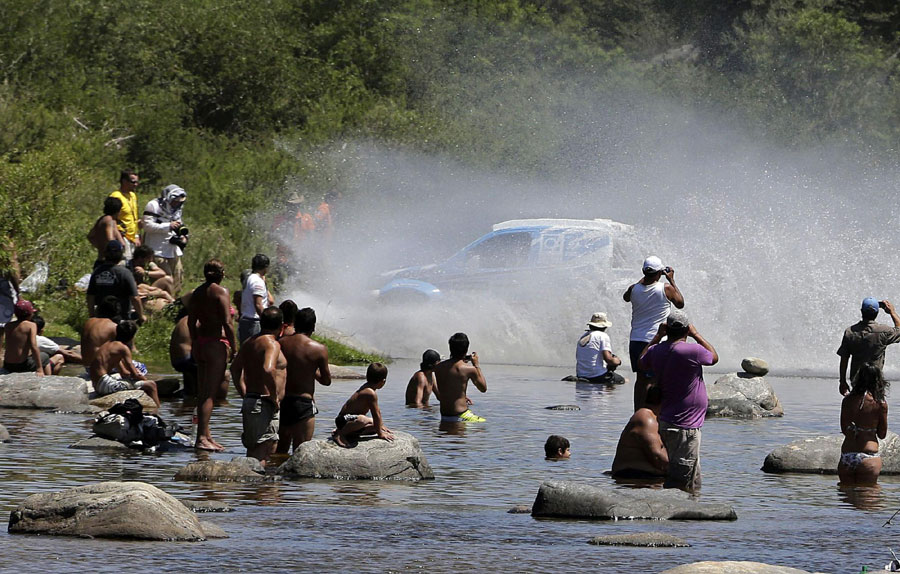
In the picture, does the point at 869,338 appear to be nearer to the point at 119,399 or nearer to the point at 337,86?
the point at 119,399

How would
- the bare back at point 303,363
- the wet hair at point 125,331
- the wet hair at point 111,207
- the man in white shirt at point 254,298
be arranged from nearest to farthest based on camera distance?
the bare back at point 303,363
the wet hair at point 125,331
the man in white shirt at point 254,298
the wet hair at point 111,207

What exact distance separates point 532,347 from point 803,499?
→ 16637mm

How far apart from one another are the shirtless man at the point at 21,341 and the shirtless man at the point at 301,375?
5442mm

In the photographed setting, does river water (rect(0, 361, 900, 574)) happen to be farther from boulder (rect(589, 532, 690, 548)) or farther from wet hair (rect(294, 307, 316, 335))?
wet hair (rect(294, 307, 316, 335))

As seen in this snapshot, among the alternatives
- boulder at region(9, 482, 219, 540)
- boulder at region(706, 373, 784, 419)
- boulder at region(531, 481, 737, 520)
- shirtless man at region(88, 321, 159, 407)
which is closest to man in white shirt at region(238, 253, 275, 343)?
shirtless man at region(88, 321, 159, 407)

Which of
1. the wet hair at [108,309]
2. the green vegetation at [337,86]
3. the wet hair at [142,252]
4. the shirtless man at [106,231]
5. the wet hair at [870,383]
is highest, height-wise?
the green vegetation at [337,86]

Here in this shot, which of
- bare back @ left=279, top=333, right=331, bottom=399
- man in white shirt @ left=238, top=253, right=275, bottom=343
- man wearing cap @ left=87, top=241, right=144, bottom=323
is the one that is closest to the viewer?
bare back @ left=279, top=333, right=331, bottom=399

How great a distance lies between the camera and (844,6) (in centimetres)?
6306

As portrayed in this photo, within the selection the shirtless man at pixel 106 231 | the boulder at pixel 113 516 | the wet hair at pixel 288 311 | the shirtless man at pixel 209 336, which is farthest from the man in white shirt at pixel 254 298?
the boulder at pixel 113 516

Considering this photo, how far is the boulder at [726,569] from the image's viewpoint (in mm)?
8336

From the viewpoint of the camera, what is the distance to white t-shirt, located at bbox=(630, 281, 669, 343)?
1692 centimetres

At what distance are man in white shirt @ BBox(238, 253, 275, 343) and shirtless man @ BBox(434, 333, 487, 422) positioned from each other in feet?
7.09

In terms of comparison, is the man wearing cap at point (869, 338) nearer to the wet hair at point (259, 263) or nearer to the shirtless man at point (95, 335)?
the wet hair at point (259, 263)

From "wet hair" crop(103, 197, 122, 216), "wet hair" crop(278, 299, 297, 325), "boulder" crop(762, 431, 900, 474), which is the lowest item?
"boulder" crop(762, 431, 900, 474)
